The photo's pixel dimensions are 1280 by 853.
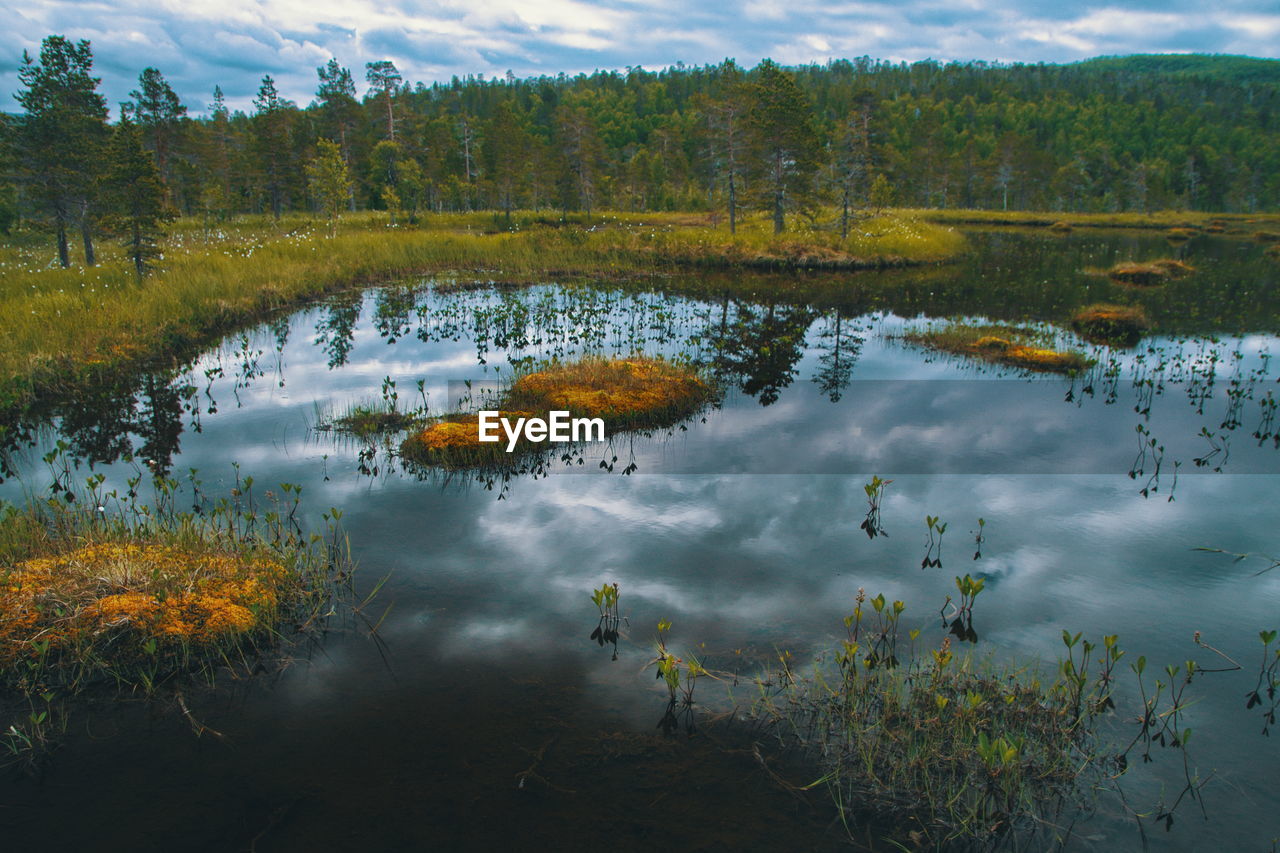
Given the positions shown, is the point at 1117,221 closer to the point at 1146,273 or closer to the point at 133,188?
the point at 1146,273

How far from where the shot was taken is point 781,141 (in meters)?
43.1

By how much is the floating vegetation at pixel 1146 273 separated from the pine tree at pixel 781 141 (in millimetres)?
18068

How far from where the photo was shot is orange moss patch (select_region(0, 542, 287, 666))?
261 inches

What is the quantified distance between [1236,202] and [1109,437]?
414ft

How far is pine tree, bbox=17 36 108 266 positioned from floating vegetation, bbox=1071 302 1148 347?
37.2 m

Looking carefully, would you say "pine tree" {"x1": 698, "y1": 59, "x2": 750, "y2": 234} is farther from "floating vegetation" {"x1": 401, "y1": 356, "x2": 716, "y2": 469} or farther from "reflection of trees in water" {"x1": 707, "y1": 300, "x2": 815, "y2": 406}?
"floating vegetation" {"x1": 401, "y1": 356, "x2": 716, "y2": 469}

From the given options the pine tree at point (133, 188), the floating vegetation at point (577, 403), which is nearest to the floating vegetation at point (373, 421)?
the floating vegetation at point (577, 403)

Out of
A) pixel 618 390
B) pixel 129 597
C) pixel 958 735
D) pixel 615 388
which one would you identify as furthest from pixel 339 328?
pixel 958 735

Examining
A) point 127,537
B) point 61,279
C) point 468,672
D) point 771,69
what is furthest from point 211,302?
point 771,69

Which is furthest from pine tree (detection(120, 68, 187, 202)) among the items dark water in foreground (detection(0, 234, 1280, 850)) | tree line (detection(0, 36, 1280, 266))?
dark water in foreground (detection(0, 234, 1280, 850))

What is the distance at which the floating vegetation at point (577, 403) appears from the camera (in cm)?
1210

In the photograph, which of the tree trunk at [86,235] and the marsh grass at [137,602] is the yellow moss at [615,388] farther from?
the tree trunk at [86,235]

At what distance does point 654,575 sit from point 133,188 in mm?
24611

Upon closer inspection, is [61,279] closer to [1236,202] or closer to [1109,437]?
[1109,437]
